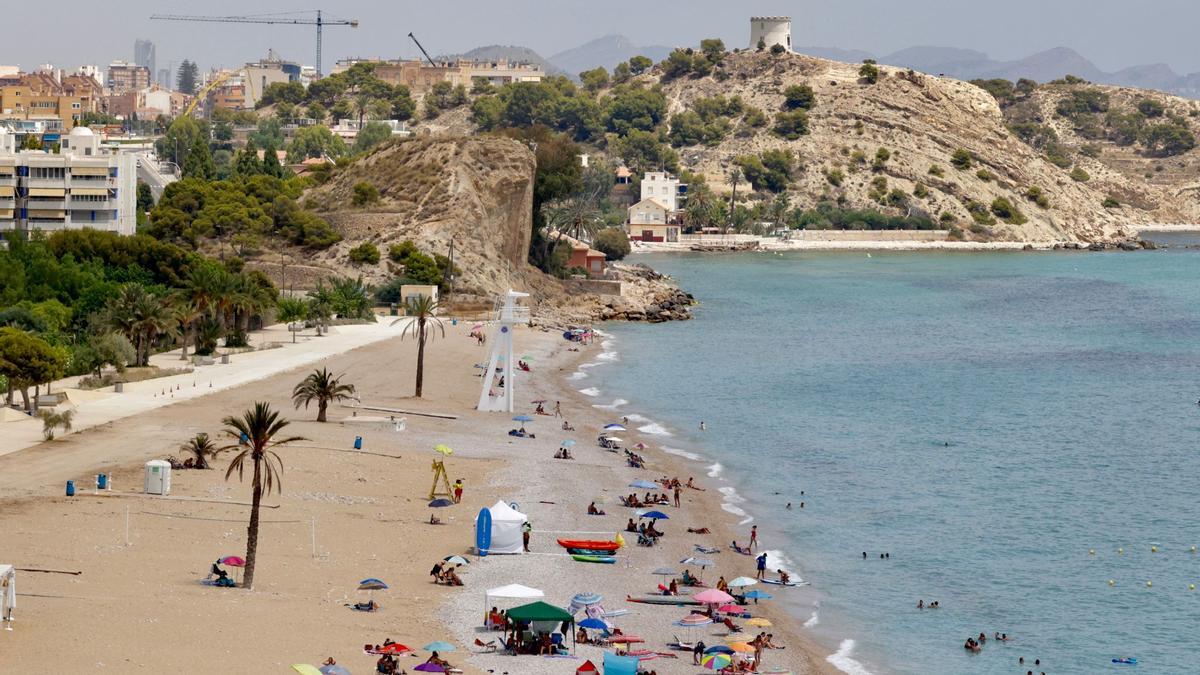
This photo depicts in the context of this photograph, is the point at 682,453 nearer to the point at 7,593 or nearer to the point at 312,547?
the point at 312,547

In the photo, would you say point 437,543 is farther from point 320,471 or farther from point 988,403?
point 988,403

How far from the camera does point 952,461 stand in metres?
56.3

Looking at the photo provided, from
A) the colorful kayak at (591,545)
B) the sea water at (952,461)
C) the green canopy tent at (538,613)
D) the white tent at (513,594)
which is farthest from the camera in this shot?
the colorful kayak at (591,545)

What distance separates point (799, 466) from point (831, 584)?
15437 mm

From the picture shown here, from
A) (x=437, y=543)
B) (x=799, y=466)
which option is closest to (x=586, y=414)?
(x=799, y=466)

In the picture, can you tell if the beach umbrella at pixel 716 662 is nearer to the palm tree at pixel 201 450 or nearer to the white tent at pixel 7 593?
the white tent at pixel 7 593

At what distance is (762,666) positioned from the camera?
31.4 meters

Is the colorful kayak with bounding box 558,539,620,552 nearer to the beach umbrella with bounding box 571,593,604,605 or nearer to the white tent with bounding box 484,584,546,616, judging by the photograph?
the beach umbrella with bounding box 571,593,604,605

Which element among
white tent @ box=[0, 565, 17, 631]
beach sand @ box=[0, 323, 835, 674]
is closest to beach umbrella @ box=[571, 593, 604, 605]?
beach sand @ box=[0, 323, 835, 674]

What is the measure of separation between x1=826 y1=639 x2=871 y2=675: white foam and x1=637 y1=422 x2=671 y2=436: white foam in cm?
2598

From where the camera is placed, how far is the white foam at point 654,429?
59.8 metres

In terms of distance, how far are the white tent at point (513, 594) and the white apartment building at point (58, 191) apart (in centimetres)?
7325

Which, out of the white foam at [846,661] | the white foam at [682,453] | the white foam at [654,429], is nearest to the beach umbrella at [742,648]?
the white foam at [846,661]

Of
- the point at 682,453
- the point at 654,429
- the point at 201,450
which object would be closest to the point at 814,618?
the point at 201,450
